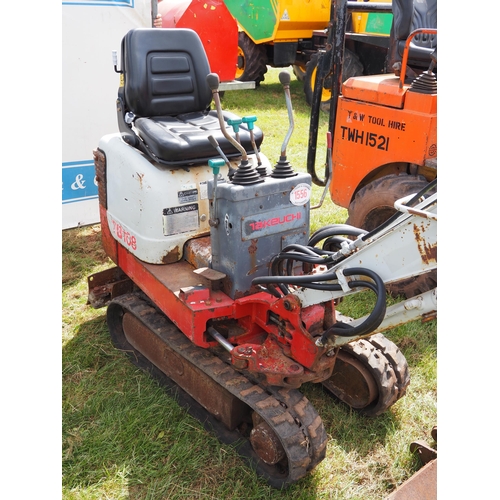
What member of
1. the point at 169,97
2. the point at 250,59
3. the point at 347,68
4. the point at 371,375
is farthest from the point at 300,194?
the point at 250,59

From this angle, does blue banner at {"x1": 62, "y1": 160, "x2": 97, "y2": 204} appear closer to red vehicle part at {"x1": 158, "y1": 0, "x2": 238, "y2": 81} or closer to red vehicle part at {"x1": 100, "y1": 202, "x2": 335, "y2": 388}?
red vehicle part at {"x1": 100, "y1": 202, "x2": 335, "y2": 388}

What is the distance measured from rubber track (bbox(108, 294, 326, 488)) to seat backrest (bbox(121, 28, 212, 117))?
1.40 m

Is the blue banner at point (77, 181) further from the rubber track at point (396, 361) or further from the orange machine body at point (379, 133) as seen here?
the rubber track at point (396, 361)

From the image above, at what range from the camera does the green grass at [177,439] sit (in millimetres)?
2826

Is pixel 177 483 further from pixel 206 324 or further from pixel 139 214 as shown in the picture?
pixel 139 214

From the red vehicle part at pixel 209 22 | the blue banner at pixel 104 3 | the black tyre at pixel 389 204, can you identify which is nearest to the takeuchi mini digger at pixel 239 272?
the black tyre at pixel 389 204

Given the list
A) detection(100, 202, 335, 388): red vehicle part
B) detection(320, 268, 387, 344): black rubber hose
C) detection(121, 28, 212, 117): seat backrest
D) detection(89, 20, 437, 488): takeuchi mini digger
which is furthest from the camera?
detection(121, 28, 212, 117): seat backrest

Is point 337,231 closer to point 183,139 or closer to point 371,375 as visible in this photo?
point 371,375

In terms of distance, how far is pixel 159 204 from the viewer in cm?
325

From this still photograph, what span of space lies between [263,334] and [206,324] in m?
0.32

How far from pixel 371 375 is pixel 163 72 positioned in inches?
85.6

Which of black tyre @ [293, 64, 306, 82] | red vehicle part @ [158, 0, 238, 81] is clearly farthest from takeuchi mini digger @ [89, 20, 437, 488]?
black tyre @ [293, 64, 306, 82]

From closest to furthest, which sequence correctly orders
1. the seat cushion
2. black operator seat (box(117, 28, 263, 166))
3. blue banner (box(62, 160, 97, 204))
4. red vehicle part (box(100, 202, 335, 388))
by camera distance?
1. red vehicle part (box(100, 202, 335, 388))
2. the seat cushion
3. black operator seat (box(117, 28, 263, 166))
4. blue banner (box(62, 160, 97, 204))

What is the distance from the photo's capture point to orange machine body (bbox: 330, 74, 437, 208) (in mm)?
4105
